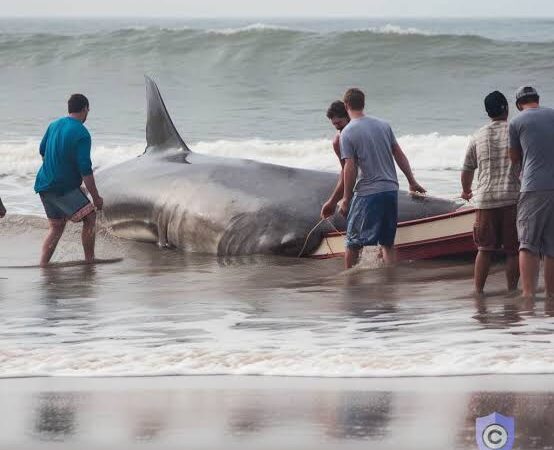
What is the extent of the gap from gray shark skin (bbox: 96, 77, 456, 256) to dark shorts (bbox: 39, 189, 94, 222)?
1246mm

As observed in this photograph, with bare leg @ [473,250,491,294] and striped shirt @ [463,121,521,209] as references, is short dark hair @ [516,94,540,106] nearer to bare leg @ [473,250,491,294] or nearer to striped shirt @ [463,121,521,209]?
striped shirt @ [463,121,521,209]

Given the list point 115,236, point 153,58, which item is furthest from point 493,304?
point 153,58

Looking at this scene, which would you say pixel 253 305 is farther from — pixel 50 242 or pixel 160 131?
pixel 160 131

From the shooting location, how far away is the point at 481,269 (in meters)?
8.84

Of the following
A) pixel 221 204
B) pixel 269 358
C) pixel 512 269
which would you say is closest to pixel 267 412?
pixel 269 358

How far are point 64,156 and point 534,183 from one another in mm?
4398

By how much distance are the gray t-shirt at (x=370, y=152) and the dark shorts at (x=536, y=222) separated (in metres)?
1.57

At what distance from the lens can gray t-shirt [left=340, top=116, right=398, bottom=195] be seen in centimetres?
961

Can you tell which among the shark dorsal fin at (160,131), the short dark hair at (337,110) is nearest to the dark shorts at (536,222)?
the short dark hair at (337,110)

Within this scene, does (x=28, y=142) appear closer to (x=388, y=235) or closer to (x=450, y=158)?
(x=450, y=158)

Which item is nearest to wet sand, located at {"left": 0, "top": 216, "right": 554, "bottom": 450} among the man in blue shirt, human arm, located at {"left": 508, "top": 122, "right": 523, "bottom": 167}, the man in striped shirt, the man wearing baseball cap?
the man wearing baseball cap

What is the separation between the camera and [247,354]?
271 inches

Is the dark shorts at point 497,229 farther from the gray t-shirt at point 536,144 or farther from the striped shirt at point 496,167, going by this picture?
the gray t-shirt at point 536,144

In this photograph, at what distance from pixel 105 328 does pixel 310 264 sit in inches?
128
